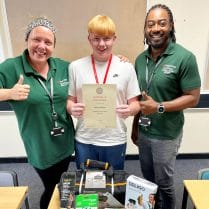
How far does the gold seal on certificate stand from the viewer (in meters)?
1.70

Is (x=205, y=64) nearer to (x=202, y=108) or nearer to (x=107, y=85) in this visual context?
(x=202, y=108)

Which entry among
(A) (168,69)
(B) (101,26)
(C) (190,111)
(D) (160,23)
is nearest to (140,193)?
(A) (168,69)

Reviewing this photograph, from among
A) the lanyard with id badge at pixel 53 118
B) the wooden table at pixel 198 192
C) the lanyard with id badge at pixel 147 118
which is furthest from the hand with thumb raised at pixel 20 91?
the wooden table at pixel 198 192

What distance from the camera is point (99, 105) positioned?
1.75 m

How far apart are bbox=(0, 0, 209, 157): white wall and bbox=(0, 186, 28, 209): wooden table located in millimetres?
1666

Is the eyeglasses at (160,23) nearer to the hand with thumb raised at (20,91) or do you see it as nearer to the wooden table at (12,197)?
the hand with thumb raised at (20,91)

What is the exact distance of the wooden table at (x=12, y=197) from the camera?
→ 62.4 inches

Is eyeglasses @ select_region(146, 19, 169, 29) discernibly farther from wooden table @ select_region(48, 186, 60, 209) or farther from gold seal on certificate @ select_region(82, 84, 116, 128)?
wooden table @ select_region(48, 186, 60, 209)

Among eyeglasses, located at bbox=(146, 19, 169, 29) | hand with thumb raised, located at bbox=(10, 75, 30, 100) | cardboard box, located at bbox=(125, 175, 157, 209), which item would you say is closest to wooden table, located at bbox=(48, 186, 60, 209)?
cardboard box, located at bbox=(125, 175, 157, 209)

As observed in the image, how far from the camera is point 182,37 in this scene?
2.96 meters

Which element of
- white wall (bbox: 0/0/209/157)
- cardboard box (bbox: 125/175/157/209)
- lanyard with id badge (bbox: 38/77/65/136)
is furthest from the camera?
white wall (bbox: 0/0/209/157)

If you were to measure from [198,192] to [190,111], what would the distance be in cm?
172

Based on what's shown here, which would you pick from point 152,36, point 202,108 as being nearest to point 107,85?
point 152,36

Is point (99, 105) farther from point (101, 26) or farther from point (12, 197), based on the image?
point (12, 197)
